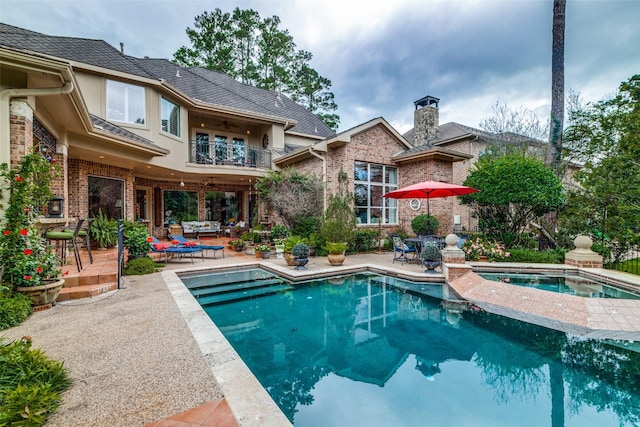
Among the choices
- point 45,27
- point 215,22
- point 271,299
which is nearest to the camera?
→ point 271,299

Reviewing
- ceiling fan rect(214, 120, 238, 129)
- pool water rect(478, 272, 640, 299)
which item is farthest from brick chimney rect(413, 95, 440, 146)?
ceiling fan rect(214, 120, 238, 129)

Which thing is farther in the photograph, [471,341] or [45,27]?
[45,27]

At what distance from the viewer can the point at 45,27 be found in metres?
12.3

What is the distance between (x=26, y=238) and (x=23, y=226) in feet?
0.76

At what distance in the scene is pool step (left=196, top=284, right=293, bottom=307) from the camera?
19.5 ft

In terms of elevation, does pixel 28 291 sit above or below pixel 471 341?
above

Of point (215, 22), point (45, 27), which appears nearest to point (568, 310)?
point (45, 27)

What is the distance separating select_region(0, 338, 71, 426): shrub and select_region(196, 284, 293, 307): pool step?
3.12 m

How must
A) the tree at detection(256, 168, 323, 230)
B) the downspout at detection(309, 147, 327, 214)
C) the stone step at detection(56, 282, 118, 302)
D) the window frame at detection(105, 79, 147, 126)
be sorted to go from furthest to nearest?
1. the downspout at detection(309, 147, 327, 214)
2. the tree at detection(256, 168, 323, 230)
3. the window frame at detection(105, 79, 147, 126)
4. the stone step at detection(56, 282, 118, 302)

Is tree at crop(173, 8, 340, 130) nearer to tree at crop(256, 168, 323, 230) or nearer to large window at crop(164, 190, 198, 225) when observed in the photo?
large window at crop(164, 190, 198, 225)

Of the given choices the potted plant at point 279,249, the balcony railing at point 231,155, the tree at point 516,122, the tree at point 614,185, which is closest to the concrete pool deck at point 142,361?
the tree at point 614,185

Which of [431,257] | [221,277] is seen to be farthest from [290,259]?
[431,257]

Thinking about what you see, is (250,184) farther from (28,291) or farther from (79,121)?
(28,291)

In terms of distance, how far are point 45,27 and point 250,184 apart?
439 inches
